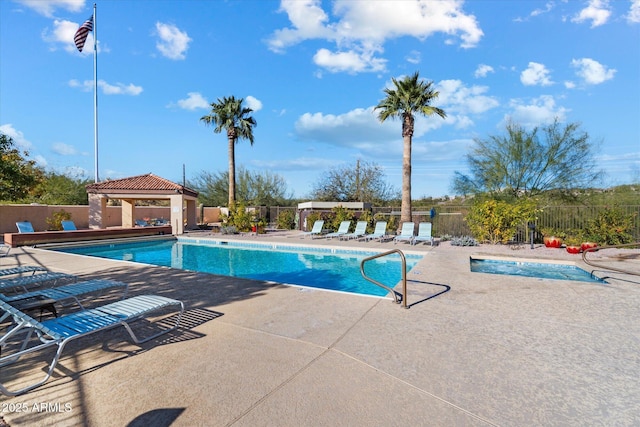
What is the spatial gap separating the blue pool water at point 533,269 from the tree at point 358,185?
1684 cm

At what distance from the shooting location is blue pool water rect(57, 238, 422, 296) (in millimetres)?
8539

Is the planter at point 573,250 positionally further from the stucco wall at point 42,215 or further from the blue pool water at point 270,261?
the stucco wall at point 42,215

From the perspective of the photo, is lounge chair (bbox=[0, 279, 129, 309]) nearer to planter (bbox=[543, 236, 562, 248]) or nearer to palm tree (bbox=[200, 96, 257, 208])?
planter (bbox=[543, 236, 562, 248])

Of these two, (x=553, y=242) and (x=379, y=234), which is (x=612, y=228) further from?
(x=379, y=234)

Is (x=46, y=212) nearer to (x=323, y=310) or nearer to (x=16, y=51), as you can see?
(x=16, y=51)

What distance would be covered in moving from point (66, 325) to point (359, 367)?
2785mm

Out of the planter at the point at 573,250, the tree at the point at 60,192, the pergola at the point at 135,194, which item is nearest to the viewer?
the planter at the point at 573,250

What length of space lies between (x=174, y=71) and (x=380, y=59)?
12.8 m

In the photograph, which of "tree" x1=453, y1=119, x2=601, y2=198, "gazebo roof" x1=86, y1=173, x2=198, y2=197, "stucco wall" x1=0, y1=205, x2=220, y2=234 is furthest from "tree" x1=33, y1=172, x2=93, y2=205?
"tree" x1=453, y1=119, x2=601, y2=198

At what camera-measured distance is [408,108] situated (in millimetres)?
15977

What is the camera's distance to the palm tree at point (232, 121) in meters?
22.0

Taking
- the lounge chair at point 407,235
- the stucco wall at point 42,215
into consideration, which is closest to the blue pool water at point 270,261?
the lounge chair at point 407,235

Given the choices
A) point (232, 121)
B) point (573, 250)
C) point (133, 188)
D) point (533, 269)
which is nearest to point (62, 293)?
point (533, 269)

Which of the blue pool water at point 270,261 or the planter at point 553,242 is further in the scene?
the planter at point 553,242
